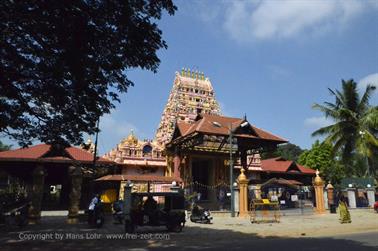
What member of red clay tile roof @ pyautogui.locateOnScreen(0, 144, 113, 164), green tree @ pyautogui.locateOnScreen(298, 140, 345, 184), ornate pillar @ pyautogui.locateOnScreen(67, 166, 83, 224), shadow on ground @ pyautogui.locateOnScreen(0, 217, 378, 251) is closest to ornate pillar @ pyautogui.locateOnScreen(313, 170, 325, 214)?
shadow on ground @ pyautogui.locateOnScreen(0, 217, 378, 251)

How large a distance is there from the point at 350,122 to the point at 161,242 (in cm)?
2147

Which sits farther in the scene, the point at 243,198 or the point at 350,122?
the point at 350,122

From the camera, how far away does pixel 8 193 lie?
78.2ft

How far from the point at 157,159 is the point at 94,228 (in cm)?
1807

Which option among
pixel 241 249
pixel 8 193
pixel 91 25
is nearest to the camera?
pixel 91 25

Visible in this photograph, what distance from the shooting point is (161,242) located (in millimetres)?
11594

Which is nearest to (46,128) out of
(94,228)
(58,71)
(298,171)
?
(58,71)

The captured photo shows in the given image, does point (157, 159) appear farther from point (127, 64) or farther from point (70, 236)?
point (127, 64)

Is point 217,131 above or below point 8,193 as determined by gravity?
above

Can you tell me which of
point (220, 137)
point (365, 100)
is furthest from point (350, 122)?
point (220, 137)

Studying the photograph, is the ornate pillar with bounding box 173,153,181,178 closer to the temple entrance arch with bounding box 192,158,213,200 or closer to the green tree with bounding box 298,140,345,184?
the temple entrance arch with bounding box 192,158,213,200

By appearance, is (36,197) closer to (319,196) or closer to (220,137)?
(220,137)

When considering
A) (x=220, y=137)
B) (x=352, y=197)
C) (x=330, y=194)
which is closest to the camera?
(x=220, y=137)

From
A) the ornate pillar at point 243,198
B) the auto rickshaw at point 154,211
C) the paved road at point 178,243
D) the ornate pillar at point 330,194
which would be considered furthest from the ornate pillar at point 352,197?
the auto rickshaw at point 154,211
